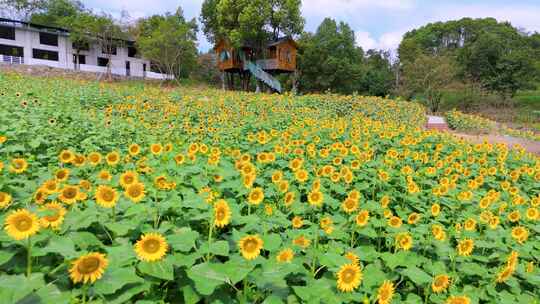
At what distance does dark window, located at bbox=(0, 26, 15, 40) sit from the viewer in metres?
29.8

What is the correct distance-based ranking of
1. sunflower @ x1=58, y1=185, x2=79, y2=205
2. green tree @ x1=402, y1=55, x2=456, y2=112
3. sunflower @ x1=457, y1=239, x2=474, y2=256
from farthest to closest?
green tree @ x1=402, y1=55, x2=456, y2=112 → sunflower @ x1=457, y1=239, x2=474, y2=256 → sunflower @ x1=58, y1=185, x2=79, y2=205

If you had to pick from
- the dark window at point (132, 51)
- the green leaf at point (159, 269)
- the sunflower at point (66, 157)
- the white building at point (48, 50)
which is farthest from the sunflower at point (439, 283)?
the dark window at point (132, 51)

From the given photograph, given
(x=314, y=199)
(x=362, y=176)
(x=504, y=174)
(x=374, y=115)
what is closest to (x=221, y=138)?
(x=362, y=176)

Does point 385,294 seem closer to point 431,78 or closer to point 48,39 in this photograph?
point 431,78

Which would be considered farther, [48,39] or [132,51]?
[132,51]

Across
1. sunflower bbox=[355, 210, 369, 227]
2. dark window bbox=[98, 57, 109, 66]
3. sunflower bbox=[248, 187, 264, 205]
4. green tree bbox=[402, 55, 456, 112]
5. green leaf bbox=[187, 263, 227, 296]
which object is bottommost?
sunflower bbox=[355, 210, 369, 227]

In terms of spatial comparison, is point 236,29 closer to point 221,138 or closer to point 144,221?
point 221,138

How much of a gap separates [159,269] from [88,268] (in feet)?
0.72

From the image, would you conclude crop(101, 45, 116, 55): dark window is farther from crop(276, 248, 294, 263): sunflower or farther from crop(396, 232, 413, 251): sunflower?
crop(276, 248, 294, 263): sunflower

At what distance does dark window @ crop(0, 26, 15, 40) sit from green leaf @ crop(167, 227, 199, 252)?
3737cm

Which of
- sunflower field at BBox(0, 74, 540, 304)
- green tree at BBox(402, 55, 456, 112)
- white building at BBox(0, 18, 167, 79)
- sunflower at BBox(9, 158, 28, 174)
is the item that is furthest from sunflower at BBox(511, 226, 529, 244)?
white building at BBox(0, 18, 167, 79)

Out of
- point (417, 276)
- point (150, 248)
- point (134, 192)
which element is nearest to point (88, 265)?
point (150, 248)

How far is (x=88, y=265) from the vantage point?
3.22 ft

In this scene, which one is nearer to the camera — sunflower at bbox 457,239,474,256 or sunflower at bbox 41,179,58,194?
sunflower at bbox 41,179,58,194
